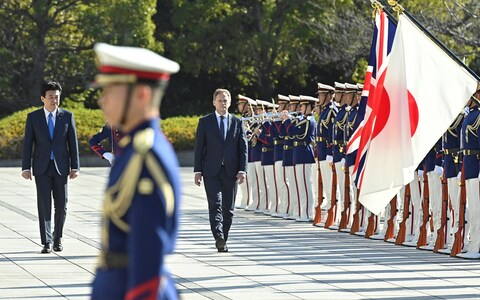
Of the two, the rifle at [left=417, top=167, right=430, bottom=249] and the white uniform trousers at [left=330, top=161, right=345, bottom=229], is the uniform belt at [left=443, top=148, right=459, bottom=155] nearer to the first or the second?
the rifle at [left=417, top=167, right=430, bottom=249]

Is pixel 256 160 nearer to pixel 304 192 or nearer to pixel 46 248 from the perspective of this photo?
pixel 304 192

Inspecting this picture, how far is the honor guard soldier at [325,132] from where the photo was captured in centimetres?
1677

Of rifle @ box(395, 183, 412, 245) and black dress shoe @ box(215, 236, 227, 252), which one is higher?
rifle @ box(395, 183, 412, 245)

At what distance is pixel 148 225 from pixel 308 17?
1310 inches

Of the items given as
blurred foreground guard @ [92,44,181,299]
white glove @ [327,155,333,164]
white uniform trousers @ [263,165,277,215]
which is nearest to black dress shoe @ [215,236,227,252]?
white glove @ [327,155,333,164]

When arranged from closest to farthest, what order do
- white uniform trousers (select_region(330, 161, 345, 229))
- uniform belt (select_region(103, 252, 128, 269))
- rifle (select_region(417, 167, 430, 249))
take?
uniform belt (select_region(103, 252, 128, 269)), rifle (select_region(417, 167, 430, 249)), white uniform trousers (select_region(330, 161, 345, 229))

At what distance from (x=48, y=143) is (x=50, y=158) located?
176mm

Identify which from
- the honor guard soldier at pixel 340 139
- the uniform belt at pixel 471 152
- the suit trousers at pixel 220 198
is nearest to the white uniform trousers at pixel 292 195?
the honor guard soldier at pixel 340 139

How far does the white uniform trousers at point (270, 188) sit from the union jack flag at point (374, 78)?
566cm

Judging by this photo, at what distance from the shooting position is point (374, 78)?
12633 millimetres

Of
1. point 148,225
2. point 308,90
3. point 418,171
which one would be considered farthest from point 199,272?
point 308,90

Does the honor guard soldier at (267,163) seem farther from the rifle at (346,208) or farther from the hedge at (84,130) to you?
the hedge at (84,130)

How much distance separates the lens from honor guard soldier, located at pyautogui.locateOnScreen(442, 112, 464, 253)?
13.3 metres

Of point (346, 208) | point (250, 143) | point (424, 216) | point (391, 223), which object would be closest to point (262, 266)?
point (424, 216)
